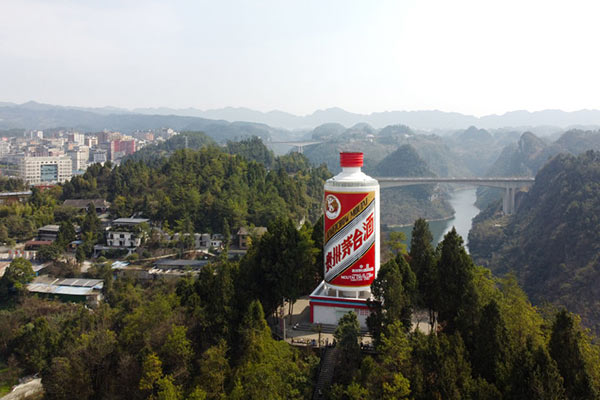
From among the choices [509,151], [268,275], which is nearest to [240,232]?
[268,275]

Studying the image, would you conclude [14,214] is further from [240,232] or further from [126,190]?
[240,232]

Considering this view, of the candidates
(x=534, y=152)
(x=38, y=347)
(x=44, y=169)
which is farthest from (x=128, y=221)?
(x=534, y=152)

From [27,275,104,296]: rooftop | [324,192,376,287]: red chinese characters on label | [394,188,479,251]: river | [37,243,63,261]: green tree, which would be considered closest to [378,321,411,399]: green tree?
[324,192,376,287]: red chinese characters on label

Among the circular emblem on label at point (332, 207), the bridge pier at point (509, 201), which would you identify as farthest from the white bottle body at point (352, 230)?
the bridge pier at point (509, 201)

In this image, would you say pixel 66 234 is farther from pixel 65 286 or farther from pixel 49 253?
pixel 65 286

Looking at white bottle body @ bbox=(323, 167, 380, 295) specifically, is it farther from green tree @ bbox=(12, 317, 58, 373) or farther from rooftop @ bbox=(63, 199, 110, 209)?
rooftop @ bbox=(63, 199, 110, 209)

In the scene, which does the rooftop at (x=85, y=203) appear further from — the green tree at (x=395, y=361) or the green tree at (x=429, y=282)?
the green tree at (x=395, y=361)

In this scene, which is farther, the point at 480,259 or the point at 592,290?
the point at 480,259
